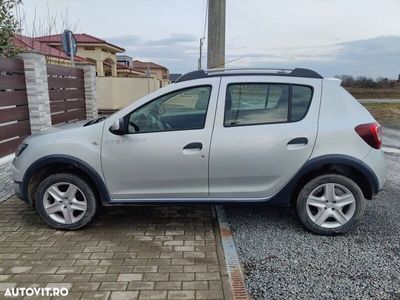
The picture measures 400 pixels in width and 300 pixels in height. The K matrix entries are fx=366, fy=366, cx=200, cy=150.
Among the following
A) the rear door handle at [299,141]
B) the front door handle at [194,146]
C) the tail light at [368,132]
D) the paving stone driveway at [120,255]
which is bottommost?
the paving stone driveway at [120,255]

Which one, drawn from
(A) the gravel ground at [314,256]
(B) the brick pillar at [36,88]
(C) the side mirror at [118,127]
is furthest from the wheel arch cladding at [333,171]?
(B) the brick pillar at [36,88]

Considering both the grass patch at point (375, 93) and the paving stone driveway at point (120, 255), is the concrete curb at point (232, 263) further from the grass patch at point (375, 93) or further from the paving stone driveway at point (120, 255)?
the grass patch at point (375, 93)

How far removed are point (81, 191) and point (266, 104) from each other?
7.38ft

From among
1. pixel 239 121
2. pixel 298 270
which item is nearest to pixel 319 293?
pixel 298 270

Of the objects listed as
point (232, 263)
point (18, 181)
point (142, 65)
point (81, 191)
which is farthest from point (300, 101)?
point (142, 65)

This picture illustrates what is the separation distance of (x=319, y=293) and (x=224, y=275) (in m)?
0.79

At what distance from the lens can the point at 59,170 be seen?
4.20 meters

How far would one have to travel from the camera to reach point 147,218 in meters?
4.57

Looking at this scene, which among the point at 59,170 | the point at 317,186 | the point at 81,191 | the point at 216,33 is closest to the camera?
the point at 317,186

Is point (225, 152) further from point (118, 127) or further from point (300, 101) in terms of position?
point (118, 127)

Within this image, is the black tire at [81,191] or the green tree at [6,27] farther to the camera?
the green tree at [6,27]

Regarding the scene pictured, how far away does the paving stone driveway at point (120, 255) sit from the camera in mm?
3004

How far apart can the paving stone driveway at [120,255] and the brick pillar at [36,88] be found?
1.89 metres

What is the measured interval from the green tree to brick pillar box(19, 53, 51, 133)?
14.8 inches
